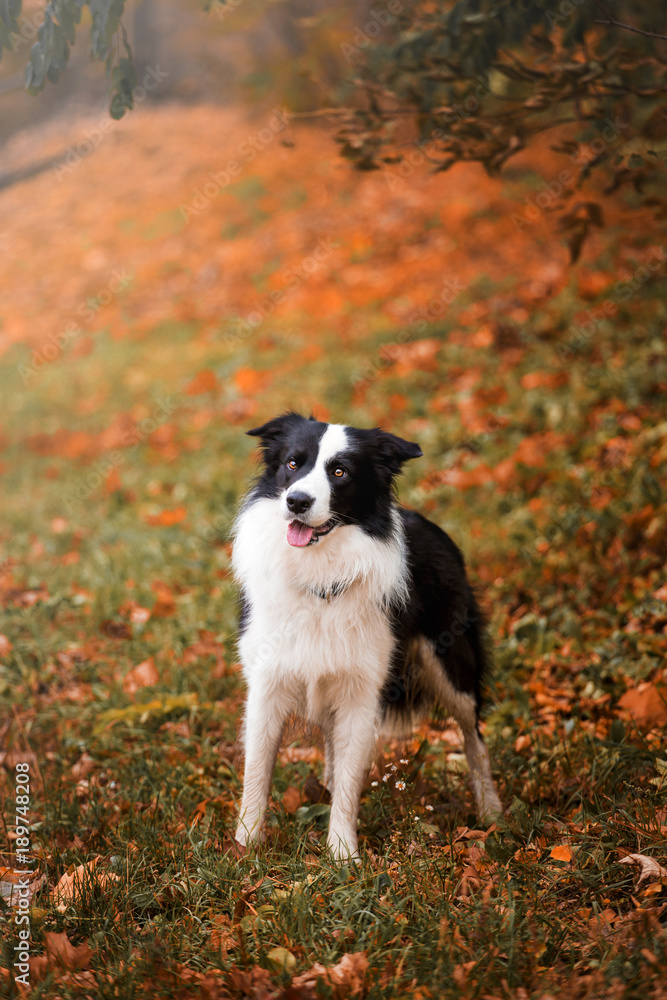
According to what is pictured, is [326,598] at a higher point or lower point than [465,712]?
higher

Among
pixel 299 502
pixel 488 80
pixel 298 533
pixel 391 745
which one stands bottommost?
pixel 391 745

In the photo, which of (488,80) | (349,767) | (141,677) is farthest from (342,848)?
(488,80)

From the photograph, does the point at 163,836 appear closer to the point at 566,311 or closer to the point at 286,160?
the point at 566,311

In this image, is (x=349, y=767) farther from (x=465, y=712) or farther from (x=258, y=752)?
(x=465, y=712)

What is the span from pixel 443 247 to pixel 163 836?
9316 millimetres

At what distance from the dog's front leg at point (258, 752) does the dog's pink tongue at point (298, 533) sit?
2.30 feet

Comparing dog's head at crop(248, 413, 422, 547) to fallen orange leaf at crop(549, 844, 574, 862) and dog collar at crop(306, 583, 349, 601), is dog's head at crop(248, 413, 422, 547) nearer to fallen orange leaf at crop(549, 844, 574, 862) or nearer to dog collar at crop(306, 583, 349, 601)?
dog collar at crop(306, 583, 349, 601)

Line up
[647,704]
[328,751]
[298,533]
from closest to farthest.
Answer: [298,533] → [328,751] → [647,704]

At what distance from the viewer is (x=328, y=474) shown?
300cm

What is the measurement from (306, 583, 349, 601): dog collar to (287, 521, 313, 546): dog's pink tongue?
25 cm

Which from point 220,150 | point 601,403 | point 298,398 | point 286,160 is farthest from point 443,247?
point 220,150

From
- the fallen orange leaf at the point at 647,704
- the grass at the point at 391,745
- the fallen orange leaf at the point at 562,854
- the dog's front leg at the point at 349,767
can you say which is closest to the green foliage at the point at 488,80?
the grass at the point at 391,745

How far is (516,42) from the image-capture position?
155 inches

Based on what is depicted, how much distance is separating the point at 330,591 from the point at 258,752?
2.56 ft
